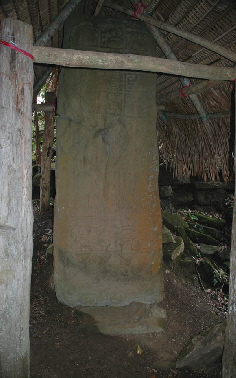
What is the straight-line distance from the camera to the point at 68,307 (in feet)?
9.51

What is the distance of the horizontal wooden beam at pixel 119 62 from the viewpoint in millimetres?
1950

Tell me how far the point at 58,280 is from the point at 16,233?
124 centimetres

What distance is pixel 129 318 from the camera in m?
2.81

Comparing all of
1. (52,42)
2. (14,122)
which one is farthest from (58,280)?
(52,42)

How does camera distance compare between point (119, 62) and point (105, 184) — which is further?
point (105, 184)

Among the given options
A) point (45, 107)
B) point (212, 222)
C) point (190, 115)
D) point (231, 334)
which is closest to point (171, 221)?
point (212, 222)

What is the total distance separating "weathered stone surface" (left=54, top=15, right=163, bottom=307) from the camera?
2.92 meters

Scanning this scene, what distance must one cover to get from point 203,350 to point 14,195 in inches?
71.0

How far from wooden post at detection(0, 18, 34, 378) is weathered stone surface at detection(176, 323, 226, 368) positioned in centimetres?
120

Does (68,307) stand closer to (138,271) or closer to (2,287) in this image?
(138,271)

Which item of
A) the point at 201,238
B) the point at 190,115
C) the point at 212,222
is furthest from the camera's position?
the point at 212,222

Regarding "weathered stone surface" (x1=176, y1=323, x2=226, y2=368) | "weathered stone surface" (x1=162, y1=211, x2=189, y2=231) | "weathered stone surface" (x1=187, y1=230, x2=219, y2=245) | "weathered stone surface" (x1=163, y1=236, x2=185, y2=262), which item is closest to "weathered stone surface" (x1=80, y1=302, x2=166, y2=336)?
"weathered stone surface" (x1=176, y1=323, x2=226, y2=368)

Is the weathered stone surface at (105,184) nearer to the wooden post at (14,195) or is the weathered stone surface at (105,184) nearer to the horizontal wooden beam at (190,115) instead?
the horizontal wooden beam at (190,115)

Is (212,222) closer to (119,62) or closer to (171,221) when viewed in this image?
(171,221)
